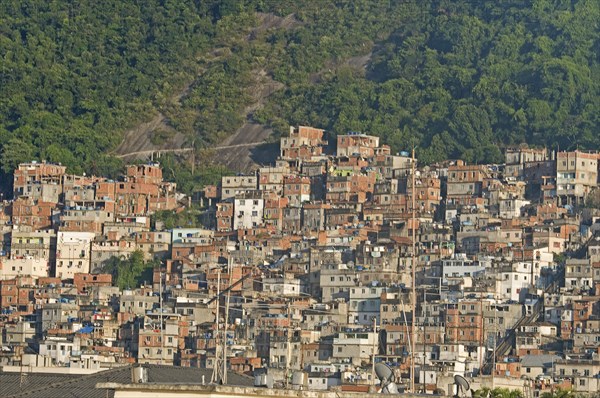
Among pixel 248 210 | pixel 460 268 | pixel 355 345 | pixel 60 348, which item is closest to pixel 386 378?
pixel 60 348

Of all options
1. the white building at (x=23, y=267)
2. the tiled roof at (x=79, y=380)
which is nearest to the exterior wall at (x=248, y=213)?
the white building at (x=23, y=267)

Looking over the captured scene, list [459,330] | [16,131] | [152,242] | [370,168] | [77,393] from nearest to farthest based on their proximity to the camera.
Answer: [77,393] → [459,330] → [152,242] → [370,168] → [16,131]

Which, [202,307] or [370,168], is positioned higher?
[370,168]

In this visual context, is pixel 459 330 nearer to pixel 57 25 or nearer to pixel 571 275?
pixel 571 275

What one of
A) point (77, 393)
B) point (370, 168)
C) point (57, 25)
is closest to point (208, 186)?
point (370, 168)

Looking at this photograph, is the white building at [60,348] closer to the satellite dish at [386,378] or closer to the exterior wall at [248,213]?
the exterior wall at [248,213]

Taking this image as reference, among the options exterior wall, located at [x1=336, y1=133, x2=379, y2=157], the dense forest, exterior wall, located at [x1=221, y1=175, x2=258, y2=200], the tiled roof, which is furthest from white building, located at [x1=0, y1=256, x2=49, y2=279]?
the tiled roof

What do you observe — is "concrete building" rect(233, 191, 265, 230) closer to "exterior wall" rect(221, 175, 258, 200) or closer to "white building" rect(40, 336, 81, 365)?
"exterior wall" rect(221, 175, 258, 200)
